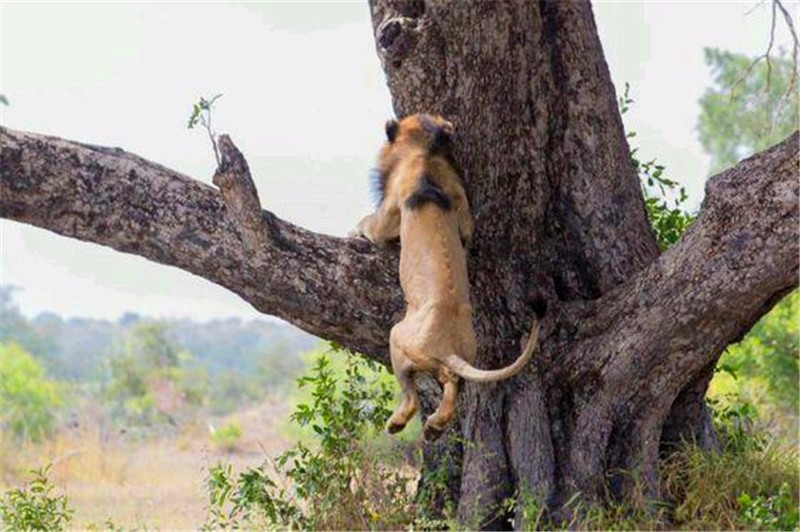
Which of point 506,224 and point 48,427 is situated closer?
point 506,224

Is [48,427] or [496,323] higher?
[48,427]

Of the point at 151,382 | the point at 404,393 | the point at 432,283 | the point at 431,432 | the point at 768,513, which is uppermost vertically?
the point at 151,382

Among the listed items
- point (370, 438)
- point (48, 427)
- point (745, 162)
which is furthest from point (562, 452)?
point (48, 427)

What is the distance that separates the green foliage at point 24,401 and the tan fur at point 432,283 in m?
11.4

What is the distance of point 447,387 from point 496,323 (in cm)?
100

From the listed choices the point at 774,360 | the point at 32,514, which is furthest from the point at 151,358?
the point at 32,514

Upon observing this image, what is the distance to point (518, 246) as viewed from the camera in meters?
7.20

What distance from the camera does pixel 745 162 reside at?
6.83 m

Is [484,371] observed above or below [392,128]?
below

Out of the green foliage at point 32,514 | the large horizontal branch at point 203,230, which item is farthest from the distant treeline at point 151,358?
the large horizontal branch at point 203,230

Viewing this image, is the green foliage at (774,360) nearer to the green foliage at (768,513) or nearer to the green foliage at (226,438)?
the green foliage at (768,513)

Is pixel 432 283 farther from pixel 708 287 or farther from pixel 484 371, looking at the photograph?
pixel 708 287

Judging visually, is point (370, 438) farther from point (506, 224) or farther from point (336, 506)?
point (506, 224)

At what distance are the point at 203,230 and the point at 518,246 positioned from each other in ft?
4.92
